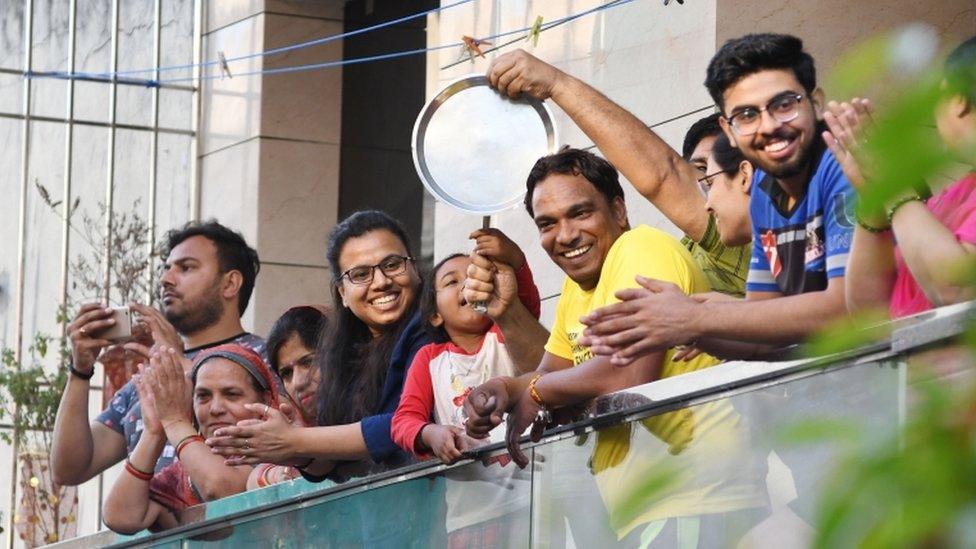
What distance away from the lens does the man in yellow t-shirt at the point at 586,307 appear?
3.76 m

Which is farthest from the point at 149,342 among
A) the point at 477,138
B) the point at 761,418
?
the point at 761,418

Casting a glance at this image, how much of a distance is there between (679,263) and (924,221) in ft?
5.46

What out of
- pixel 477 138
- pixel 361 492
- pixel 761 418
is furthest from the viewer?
pixel 477 138

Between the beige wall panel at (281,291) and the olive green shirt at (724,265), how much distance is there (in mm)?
7376

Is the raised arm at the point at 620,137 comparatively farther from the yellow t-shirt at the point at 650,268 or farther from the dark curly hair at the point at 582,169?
the yellow t-shirt at the point at 650,268

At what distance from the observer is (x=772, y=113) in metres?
3.94

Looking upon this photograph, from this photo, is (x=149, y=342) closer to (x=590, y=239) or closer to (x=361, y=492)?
(x=361, y=492)

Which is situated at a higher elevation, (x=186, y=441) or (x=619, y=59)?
(x=619, y=59)

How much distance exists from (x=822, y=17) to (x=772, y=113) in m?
3.86

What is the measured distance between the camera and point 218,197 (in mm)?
12828

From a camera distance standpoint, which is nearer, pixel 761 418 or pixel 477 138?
pixel 761 418

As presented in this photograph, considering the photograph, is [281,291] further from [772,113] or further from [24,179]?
[772,113]

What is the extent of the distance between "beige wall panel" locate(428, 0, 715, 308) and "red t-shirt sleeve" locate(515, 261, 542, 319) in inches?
100

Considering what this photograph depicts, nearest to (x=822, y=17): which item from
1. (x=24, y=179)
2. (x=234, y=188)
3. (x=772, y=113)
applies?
(x=772, y=113)
